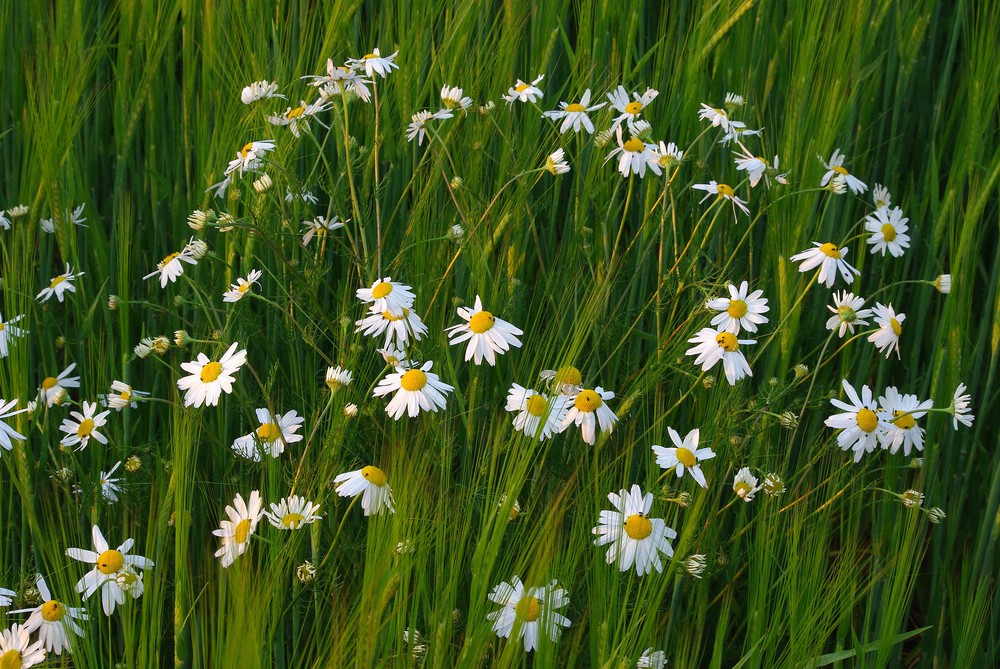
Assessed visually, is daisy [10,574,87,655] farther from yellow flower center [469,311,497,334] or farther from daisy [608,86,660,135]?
daisy [608,86,660,135]

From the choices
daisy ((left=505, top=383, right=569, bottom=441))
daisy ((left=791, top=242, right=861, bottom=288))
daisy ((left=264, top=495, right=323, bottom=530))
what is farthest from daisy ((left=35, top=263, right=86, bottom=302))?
daisy ((left=791, top=242, right=861, bottom=288))

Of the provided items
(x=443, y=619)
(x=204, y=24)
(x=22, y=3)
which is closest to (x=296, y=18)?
(x=204, y=24)

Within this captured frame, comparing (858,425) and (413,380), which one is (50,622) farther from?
(858,425)

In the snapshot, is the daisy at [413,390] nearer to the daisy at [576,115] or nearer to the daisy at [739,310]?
the daisy at [739,310]

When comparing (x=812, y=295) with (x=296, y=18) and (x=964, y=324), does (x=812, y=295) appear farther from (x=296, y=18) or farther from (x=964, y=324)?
(x=296, y=18)

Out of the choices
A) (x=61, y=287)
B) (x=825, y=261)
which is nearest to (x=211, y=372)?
(x=61, y=287)
